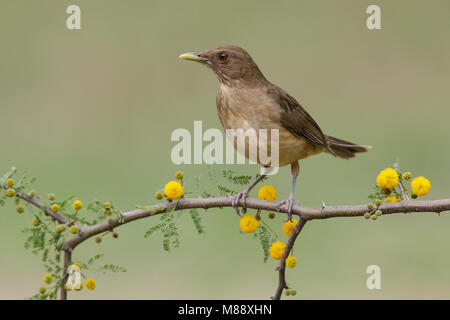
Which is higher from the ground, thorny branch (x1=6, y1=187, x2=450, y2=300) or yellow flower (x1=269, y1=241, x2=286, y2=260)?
thorny branch (x1=6, y1=187, x2=450, y2=300)

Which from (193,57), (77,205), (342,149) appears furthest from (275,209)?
(342,149)

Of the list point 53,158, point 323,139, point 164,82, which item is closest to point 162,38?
point 164,82

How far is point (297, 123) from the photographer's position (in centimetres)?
277

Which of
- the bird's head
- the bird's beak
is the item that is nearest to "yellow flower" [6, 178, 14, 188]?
the bird's beak

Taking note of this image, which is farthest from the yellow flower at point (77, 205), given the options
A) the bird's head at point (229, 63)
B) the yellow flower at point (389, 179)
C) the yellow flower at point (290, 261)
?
the bird's head at point (229, 63)

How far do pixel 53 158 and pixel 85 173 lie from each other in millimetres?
821

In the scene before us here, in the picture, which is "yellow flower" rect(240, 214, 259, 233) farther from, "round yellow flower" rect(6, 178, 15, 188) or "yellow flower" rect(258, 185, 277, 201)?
"round yellow flower" rect(6, 178, 15, 188)

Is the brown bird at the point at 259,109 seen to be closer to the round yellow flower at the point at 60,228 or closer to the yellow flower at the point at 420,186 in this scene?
the yellow flower at the point at 420,186

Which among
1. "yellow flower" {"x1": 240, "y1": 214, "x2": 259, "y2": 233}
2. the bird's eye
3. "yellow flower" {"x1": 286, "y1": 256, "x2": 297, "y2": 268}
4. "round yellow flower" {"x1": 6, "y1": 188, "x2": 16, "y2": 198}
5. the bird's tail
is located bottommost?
"yellow flower" {"x1": 286, "y1": 256, "x2": 297, "y2": 268}

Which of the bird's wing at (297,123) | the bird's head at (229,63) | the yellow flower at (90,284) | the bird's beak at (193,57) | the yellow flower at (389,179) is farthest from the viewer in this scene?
the bird's wing at (297,123)

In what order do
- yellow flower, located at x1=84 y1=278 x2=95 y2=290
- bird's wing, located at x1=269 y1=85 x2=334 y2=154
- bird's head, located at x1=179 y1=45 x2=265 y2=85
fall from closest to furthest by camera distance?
1. yellow flower, located at x1=84 y1=278 x2=95 y2=290
2. bird's head, located at x1=179 y1=45 x2=265 y2=85
3. bird's wing, located at x1=269 y1=85 x2=334 y2=154

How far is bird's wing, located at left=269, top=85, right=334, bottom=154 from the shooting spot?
2.75 metres

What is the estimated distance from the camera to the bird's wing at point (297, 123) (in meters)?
2.75

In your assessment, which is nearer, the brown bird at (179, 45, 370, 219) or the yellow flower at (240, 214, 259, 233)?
the yellow flower at (240, 214, 259, 233)
